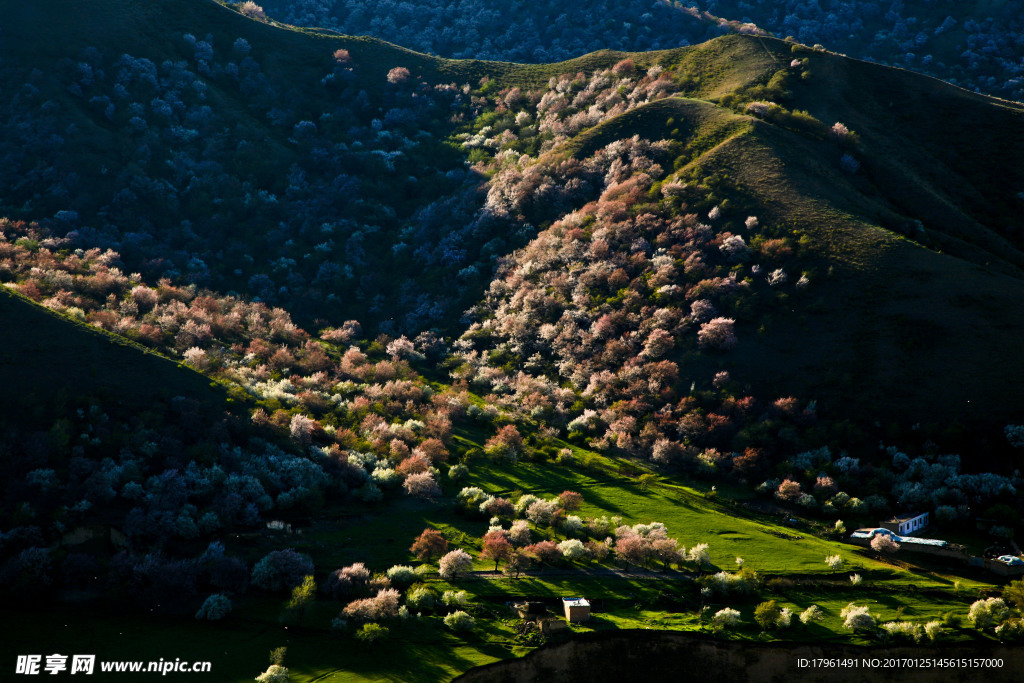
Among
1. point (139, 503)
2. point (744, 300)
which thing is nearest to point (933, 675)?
point (744, 300)

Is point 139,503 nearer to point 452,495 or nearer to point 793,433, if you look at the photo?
→ point 452,495

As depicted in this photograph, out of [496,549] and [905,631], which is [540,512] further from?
[905,631]

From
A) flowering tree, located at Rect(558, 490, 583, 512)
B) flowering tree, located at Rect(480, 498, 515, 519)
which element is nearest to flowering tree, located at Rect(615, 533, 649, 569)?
flowering tree, located at Rect(558, 490, 583, 512)

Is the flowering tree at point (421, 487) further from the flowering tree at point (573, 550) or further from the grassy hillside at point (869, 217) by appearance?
the grassy hillside at point (869, 217)

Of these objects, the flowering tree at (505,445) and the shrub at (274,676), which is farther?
the flowering tree at (505,445)

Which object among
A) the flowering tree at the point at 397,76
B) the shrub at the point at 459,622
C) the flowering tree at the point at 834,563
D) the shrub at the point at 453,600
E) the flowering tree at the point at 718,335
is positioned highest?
the flowering tree at the point at 397,76

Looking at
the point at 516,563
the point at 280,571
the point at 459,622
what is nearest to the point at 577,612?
the point at 459,622

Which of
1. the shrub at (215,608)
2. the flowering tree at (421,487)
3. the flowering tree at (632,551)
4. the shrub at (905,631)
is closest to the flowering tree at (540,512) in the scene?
the flowering tree at (632,551)
